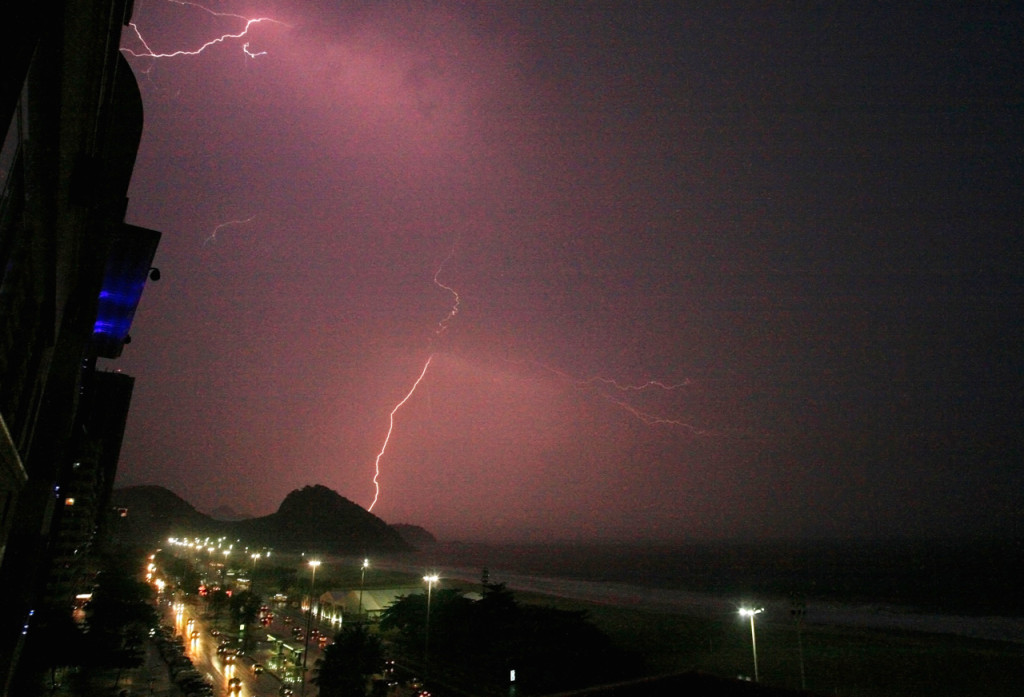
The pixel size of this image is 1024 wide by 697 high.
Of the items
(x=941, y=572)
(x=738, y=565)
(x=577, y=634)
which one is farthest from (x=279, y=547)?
(x=577, y=634)

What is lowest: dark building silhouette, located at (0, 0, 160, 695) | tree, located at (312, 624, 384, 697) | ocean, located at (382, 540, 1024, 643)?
ocean, located at (382, 540, 1024, 643)

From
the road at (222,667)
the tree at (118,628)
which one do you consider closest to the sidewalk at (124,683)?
the tree at (118,628)

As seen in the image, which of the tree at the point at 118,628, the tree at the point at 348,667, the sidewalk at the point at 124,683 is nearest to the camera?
the tree at the point at 348,667

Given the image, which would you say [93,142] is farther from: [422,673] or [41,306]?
[422,673]

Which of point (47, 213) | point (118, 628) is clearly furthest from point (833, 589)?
point (47, 213)

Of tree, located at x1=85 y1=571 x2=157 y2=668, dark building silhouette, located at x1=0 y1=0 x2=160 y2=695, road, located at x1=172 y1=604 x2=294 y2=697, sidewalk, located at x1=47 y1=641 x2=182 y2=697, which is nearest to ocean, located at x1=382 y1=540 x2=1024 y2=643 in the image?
road, located at x1=172 y1=604 x2=294 y2=697

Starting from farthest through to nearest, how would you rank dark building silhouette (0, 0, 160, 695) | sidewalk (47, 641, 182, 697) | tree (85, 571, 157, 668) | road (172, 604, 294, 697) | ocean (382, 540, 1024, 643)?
1. ocean (382, 540, 1024, 643)
2. tree (85, 571, 157, 668)
3. road (172, 604, 294, 697)
4. sidewalk (47, 641, 182, 697)
5. dark building silhouette (0, 0, 160, 695)

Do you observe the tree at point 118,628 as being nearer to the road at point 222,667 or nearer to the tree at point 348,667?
the road at point 222,667

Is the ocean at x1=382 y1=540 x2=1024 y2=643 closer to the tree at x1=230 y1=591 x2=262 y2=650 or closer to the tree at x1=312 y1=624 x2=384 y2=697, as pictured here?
the tree at x1=312 y1=624 x2=384 y2=697
